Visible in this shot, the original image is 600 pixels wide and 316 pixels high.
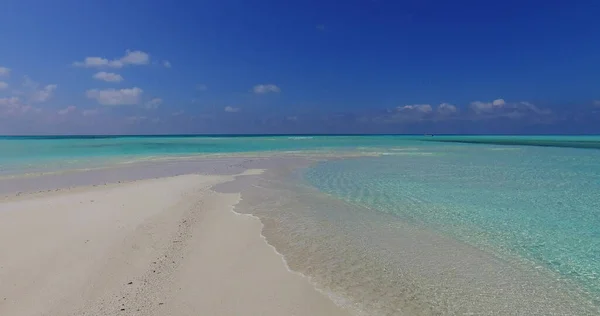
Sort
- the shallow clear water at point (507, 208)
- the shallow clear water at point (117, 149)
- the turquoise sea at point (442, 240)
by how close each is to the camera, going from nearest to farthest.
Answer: the turquoise sea at point (442, 240), the shallow clear water at point (507, 208), the shallow clear water at point (117, 149)

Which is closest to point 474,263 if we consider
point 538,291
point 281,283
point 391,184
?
point 538,291

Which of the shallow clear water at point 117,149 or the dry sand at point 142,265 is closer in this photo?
the dry sand at point 142,265

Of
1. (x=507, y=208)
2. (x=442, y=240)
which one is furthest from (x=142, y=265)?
(x=507, y=208)

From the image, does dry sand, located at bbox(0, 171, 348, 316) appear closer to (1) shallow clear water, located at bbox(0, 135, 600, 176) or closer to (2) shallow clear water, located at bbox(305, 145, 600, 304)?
(2) shallow clear water, located at bbox(305, 145, 600, 304)

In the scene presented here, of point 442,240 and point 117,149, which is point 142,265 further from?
point 117,149

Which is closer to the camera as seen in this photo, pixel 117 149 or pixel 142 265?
pixel 142 265

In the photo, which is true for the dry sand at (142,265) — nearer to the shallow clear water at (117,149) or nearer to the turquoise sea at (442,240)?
the turquoise sea at (442,240)

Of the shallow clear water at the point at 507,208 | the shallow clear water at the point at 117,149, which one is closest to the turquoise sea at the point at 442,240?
the shallow clear water at the point at 507,208

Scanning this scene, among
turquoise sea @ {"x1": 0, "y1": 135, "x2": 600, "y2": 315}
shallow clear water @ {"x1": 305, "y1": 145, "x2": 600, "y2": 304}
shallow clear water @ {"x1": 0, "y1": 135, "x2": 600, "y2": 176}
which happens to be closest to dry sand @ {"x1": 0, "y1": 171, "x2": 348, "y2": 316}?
turquoise sea @ {"x1": 0, "y1": 135, "x2": 600, "y2": 315}
